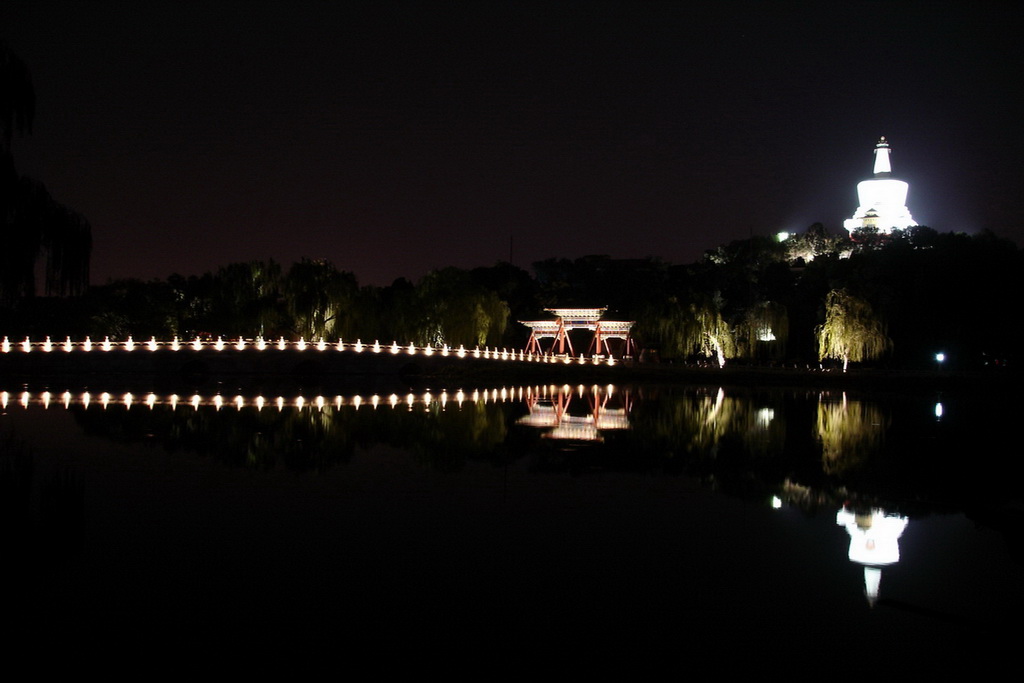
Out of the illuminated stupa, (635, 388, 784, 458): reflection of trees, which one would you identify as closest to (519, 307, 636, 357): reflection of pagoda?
(635, 388, 784, 458): reflection of trees

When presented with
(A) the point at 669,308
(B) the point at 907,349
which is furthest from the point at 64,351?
(B) the point at 907,349

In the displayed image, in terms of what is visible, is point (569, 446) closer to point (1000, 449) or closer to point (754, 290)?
point (1000, 449)

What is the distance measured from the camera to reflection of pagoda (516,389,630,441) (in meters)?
19.7

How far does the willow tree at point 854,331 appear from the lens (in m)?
39.5

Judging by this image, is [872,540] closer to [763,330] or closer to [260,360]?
[763,330]

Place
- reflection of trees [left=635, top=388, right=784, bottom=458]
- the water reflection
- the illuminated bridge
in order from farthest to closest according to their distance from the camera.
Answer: the illuminated bridge
reflection of trees [left=635, top=388, right=784, bottom=458]
the water reflection

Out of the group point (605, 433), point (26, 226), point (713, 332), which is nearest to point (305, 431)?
point (605, 433)

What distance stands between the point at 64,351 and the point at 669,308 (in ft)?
103

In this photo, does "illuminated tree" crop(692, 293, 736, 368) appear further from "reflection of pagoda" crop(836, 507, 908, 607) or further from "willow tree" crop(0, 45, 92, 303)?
"willow tree" crop(0, 45, 92, 303)

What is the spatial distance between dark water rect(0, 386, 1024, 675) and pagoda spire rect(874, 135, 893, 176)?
218 feet

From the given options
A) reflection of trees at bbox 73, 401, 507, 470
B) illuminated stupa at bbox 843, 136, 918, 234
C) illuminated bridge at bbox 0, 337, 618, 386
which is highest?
illuminated stupa at bbox 843, 136, 918, 234

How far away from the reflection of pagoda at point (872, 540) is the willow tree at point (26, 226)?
9.51 m

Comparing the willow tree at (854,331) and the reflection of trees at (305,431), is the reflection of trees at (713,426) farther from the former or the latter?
the willow tree at (854,331)

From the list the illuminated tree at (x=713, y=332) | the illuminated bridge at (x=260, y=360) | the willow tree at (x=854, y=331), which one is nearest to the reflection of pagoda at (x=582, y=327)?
the illuminated bridge at (x=260, y=360)
